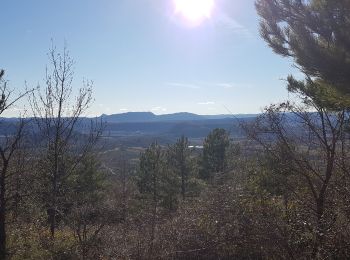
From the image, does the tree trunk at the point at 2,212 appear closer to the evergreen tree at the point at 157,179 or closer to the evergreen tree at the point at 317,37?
the evergreen tree at the point at 317,37

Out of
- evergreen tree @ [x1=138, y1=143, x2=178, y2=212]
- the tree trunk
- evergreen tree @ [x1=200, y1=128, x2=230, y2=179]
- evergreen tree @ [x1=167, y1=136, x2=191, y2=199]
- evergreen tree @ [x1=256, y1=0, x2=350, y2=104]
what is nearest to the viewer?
evergreen tree @ [x1=256, y1=0, x2=350, y2=104]

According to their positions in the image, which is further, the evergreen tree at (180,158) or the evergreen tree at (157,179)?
the evergreen tree at (180,158)

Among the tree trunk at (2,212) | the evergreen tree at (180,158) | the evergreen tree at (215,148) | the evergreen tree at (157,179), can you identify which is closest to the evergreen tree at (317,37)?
the tree trunk at (2,212)

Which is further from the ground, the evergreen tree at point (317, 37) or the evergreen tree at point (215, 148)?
the evergreen tree at point (317, 37)

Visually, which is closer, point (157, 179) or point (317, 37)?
point (317, 37)

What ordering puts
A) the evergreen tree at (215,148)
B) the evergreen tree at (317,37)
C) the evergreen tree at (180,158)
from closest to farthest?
the evergreen tree at (317,37)
the evergreen tree at (215,148)
the evergreen tree at (180,158)

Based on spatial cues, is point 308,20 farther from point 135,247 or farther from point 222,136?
point 222,136

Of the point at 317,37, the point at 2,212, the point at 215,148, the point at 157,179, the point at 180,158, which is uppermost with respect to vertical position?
the point at 317,37

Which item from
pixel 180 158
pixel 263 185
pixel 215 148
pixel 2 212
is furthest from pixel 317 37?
pixel 180 158

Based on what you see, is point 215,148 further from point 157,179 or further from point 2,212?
point 2,212

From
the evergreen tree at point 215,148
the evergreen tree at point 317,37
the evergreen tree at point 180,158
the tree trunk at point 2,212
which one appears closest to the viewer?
the evergreen tree at point 317,37

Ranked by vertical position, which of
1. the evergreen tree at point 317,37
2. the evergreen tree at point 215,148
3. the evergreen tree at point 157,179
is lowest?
the evergreen tree at point 157,179

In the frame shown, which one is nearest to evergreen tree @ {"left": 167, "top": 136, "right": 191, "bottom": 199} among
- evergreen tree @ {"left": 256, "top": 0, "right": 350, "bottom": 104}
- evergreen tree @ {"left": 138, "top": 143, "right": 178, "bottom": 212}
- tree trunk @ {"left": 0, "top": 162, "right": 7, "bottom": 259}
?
evergreen tree @ {"left": 138, "top": 143, "right": 178, "bottom": 212}

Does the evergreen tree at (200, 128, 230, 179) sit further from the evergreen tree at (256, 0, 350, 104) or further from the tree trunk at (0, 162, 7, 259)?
the evergreen tree at (256, 0, 350, 104)
